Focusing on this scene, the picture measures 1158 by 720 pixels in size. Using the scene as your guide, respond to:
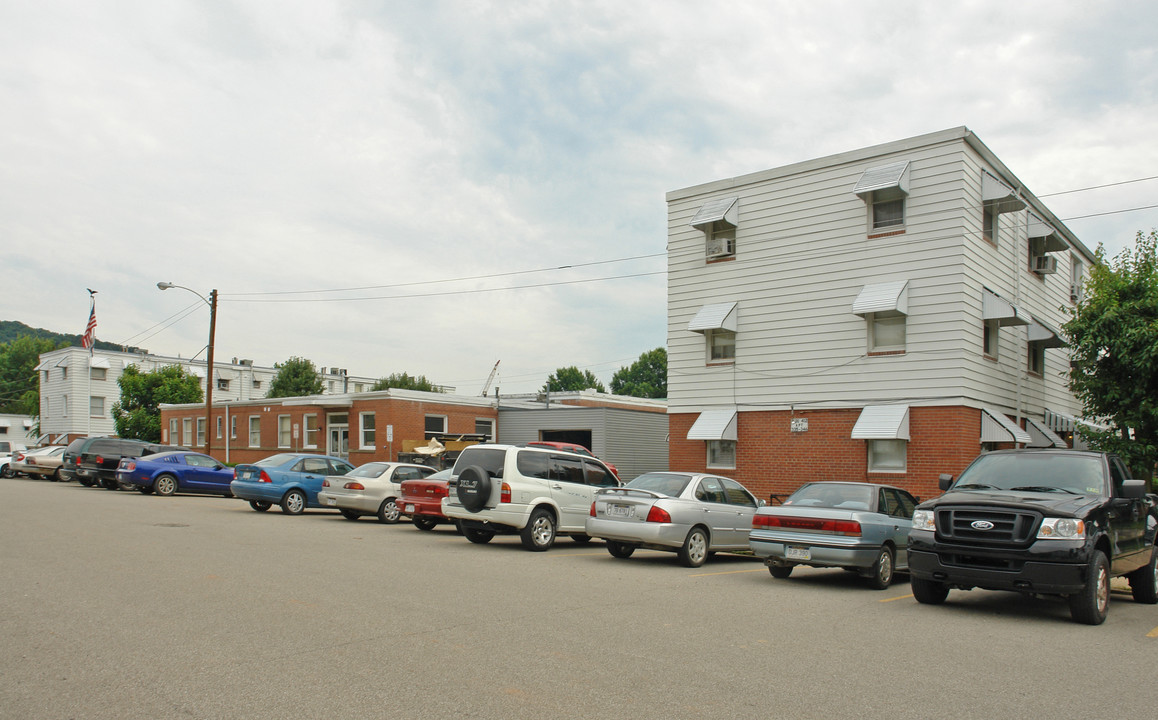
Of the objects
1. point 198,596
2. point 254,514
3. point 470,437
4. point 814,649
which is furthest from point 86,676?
point 470,437

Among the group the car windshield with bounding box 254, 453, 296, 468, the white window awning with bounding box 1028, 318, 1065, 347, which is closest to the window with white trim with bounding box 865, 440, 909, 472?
the white window awning with bounding box 1028, 318, 1065, 347

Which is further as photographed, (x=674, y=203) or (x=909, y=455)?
(x=674, y=203)

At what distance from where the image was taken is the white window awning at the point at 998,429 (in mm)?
19625

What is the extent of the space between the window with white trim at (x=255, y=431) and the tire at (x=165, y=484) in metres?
17.6

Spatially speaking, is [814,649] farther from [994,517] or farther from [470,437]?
[470,437]

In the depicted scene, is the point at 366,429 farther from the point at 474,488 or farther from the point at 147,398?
the point at 474,488

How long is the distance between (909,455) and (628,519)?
9158 millimetres

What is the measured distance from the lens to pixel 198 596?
29.0ft

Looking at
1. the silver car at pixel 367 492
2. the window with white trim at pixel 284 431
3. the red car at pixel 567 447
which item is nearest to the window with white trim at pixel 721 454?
the red car at pixel 567 447

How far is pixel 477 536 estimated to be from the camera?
52.7 ft

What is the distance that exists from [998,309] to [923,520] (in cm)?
1205

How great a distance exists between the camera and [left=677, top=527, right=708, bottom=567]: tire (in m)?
13.4

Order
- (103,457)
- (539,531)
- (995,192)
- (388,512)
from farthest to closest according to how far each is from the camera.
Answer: (103,457) < (388,512) < (995,192) < (539,531)

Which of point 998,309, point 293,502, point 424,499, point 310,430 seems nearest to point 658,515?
point 424,499
